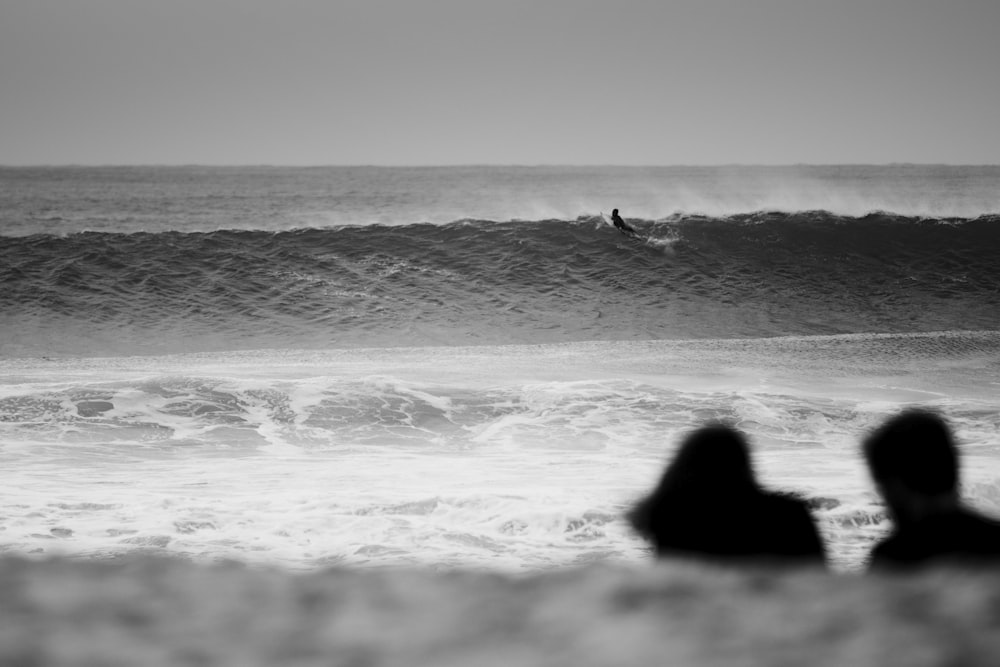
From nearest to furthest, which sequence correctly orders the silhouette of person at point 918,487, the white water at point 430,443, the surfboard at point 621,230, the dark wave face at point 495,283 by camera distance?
the silhouette of person at point 918,487 < the white water at point 430,443 < the dark wave face at point 495,283 < the surfboard at point 621,230

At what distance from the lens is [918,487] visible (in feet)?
6.79

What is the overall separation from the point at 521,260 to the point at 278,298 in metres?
6.06

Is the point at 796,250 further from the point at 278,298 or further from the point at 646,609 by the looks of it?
the point at 646,609

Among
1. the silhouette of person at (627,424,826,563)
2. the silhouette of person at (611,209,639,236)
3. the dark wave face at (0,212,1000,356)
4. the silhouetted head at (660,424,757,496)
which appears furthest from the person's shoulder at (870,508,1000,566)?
the silhouette of person at (611,209,639,236)

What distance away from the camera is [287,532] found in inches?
259

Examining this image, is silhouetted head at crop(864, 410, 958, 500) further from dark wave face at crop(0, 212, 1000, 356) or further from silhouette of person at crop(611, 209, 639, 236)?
silhouette of person at crop(611, 209, 639, 236)

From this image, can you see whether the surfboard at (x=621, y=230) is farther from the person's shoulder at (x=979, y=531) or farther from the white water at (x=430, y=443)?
the person's shoulder at (x=979, y=531)

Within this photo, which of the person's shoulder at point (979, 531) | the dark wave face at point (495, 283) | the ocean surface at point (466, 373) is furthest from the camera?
the dark wave face at point (495, 283)

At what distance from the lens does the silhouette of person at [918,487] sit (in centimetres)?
178

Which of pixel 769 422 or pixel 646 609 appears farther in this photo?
pixel 769 422

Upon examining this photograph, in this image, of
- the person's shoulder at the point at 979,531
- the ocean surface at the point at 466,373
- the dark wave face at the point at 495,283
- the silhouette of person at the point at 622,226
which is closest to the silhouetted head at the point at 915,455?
the person's shoulder at the point at 979,531

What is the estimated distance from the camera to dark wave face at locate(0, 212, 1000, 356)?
18969 mm

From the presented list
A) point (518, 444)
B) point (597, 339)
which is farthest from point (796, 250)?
point (518, 444)

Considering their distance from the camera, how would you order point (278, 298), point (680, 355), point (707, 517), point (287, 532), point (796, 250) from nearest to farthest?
point (707, 517) < point (287, 532) < point (680, 355) < point (278, 298) < point (796, 250)
